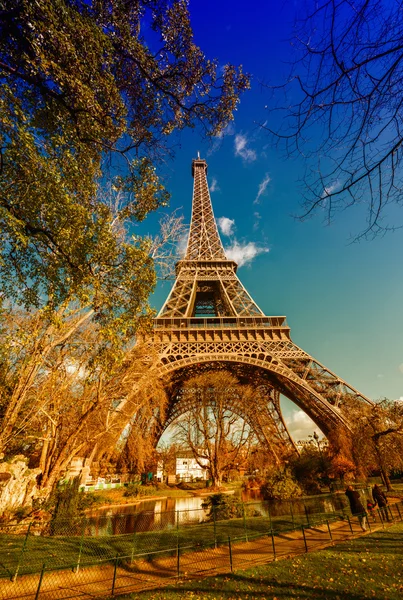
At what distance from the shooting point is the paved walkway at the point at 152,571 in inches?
220

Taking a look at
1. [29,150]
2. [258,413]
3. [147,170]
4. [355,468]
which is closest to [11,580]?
[29,150]

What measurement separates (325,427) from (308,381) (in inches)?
161

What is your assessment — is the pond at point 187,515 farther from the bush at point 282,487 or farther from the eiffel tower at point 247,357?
the eiffel tower at point 247,357

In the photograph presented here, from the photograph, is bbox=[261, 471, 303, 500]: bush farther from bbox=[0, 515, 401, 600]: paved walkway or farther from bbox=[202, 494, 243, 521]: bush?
bbox=[0, 515, 401, 600]: paved walkway

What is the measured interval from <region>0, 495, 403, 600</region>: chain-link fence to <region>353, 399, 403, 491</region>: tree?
8.50 m

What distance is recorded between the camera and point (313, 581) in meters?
5.60

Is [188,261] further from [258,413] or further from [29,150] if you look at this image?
[29,150]

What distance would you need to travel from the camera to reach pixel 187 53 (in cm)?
563

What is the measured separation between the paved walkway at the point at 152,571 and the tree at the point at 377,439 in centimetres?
1220

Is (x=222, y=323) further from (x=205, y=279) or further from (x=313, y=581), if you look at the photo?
(x=313, y=581)

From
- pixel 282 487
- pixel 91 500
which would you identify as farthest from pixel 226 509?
pixel 91 500

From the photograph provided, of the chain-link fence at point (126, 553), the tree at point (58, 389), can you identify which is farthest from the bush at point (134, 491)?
the chain-link fence at point (126, 553)

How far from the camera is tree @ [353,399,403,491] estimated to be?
19.6 meters

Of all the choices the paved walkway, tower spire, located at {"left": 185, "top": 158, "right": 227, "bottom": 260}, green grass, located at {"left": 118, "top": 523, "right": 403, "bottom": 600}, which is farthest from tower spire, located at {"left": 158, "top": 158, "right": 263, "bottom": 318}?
green grass, located at {"left": 118, "top": 523, "right": 403, "bottom": 600}
